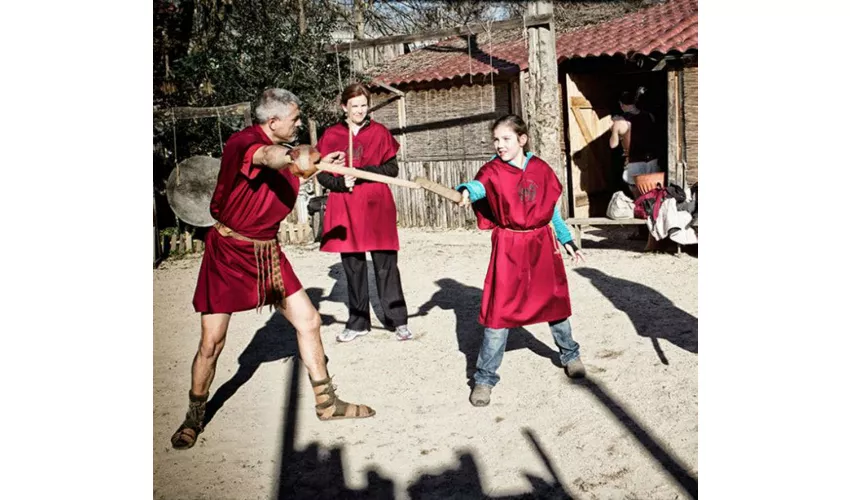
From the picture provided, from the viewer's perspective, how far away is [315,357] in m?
3.00

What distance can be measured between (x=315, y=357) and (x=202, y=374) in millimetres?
414

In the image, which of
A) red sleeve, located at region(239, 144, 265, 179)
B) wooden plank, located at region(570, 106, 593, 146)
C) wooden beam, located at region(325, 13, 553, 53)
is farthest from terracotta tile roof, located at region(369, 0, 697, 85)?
red sleeve, located at region(239, 144, 265, 179)

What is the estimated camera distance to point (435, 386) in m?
3.47

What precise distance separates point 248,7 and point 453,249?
2.75 meters

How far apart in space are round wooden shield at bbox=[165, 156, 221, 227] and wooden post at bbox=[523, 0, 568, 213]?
98.1 inches

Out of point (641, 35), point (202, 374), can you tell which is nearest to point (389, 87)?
point (641, 35)

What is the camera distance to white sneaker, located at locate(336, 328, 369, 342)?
4230 mm

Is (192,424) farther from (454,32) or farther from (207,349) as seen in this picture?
(454,32)

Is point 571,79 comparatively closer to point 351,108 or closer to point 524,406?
point 351,108

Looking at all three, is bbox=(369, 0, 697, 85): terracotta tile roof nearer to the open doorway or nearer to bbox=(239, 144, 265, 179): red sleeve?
the open doorway

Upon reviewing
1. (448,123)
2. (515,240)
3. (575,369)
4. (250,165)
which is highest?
(448,123)

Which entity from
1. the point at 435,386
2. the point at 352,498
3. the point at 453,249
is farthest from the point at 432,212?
the point at 352,498

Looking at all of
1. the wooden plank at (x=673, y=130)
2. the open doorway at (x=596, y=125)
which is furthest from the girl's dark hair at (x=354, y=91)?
the open doorway at (x=596, y=125)

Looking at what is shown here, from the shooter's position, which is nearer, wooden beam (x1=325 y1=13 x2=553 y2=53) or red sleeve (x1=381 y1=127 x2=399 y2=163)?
red sleeve (x1=381 y1=127 x2=399 y2=163)
